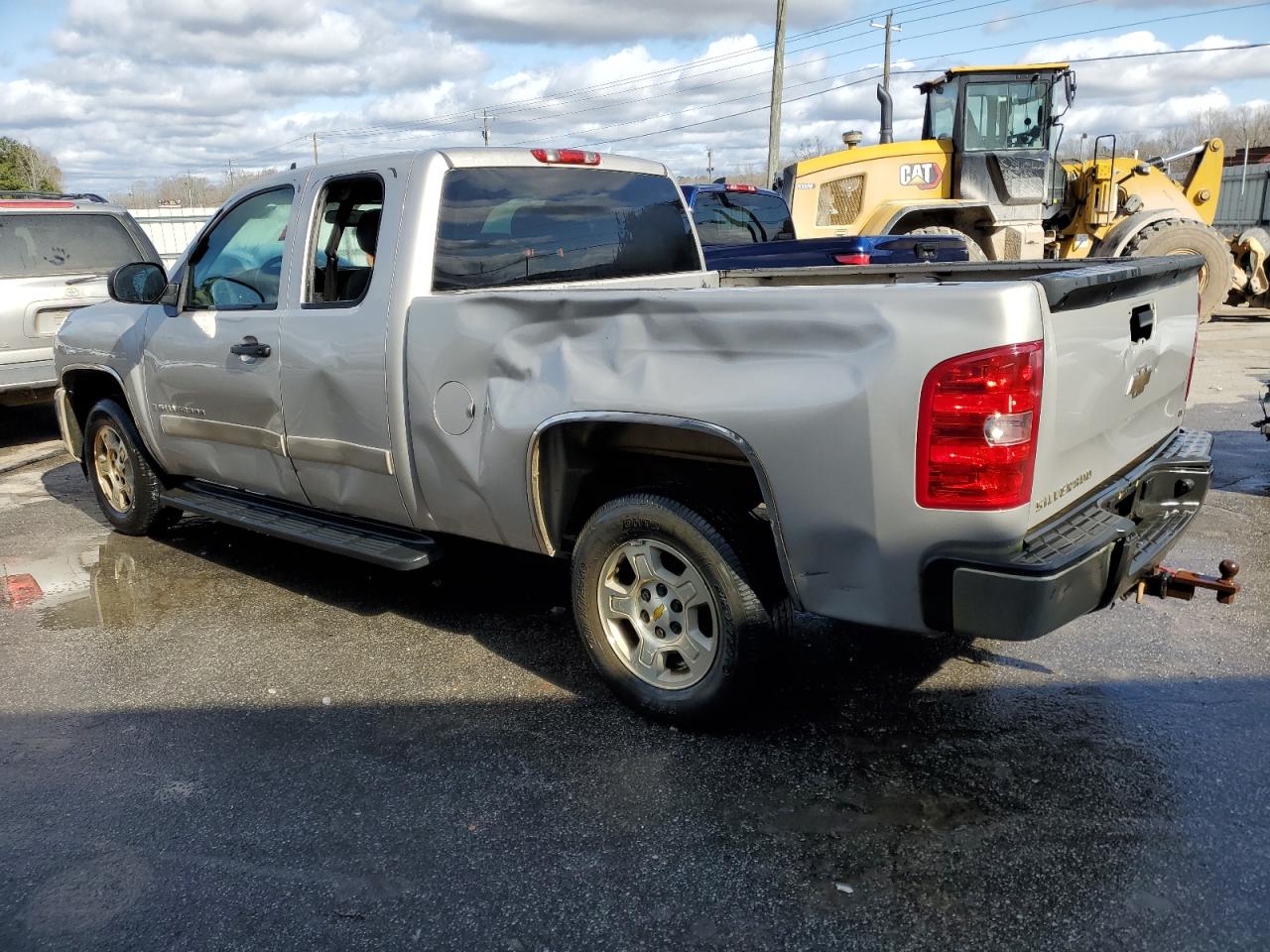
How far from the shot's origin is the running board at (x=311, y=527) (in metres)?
4.30

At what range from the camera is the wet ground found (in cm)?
270

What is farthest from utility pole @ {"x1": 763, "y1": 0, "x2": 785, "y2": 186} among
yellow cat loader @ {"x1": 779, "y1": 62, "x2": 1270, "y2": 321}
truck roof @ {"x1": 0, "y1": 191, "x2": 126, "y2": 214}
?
truck roof @ {"x1": 0, "y1": 191, "x2": 126, "y2": 214}

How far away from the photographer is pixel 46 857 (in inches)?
121

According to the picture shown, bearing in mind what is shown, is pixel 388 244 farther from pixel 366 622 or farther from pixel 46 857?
pixel 46 857

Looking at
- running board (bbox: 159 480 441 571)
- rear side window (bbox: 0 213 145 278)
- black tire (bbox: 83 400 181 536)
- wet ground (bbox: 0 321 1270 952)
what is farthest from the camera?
rear side window (bbox: 0 213 145 278)

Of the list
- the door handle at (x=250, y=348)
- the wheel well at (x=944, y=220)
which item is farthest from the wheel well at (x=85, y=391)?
the wheel well at (x=944, y=220)

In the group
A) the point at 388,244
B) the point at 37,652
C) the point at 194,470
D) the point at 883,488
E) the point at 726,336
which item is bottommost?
the point at 37,652

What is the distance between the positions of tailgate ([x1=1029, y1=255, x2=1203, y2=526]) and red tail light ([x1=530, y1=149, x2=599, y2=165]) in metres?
2.34

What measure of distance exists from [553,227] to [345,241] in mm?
909

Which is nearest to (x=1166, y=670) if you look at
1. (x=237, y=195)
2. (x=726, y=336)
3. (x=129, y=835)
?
(x=726, y=336)

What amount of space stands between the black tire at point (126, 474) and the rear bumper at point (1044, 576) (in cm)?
476

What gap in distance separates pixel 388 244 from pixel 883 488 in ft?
7.55

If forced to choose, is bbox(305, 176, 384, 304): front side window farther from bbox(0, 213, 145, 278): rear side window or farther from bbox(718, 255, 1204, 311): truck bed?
bbox(0, 213, 145, 278): rear side window

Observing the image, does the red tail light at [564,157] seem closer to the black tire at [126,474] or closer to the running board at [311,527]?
the running board at [311,527]
